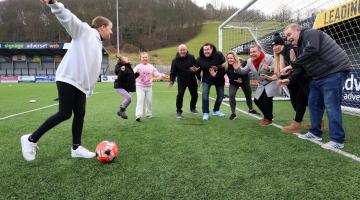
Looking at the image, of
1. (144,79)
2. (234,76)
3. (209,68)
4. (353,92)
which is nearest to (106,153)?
(144,79)

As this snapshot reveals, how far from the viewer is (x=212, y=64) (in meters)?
7.96

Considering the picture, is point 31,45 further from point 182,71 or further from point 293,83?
point 293,83

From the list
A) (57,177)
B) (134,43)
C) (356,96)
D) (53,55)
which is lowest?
(57,177)

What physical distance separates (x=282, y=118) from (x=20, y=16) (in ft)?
217

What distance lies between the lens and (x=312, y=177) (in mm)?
3387

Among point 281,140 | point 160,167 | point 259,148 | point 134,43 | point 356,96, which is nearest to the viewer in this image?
point 160,167

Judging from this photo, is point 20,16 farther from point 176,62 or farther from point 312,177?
point 312,177

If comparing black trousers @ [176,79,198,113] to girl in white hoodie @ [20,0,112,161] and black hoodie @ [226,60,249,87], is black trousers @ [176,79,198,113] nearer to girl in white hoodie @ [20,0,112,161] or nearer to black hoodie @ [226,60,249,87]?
black hoodie @ [226,60,249,87]

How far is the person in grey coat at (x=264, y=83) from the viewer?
6.66 m

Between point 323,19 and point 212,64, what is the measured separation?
3.59m

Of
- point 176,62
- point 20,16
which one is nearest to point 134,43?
point 20,16

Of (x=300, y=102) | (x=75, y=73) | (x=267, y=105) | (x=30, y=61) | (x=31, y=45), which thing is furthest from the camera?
(x=30, y=61)

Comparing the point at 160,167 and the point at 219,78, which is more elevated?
the point at 219,78

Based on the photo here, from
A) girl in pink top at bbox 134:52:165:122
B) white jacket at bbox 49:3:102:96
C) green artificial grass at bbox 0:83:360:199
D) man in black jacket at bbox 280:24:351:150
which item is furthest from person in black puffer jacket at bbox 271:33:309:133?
white jacket at bbox 49:3:102:96
